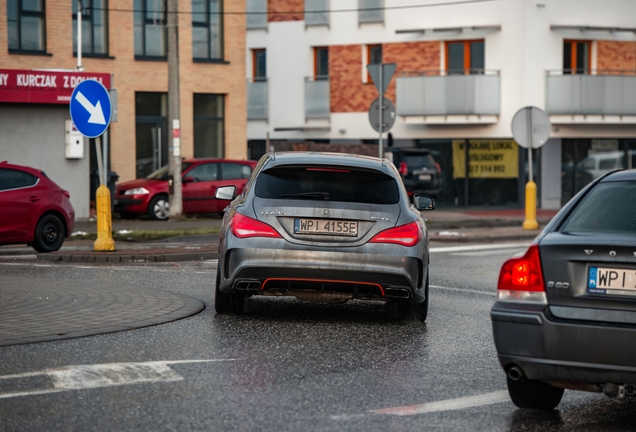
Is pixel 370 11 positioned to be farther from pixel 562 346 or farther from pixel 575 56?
pixel 562 346

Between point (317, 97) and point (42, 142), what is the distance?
19.2 metres

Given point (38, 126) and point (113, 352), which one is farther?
point (38, 126)

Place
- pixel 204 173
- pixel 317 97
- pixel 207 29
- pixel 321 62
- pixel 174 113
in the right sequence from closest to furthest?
1. pixel 174 113
2. pixel 204 173
3. pixel 207 29
4. pixel 317 97
5. pixel 321 62

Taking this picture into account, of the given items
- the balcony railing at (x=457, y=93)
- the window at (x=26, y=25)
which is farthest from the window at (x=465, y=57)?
the window at (x=26, y=25)

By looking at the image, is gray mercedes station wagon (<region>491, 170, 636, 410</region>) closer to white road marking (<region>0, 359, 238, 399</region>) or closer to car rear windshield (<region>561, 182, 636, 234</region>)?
car rear windshield (<region>561, 182, 636, 234</region>)

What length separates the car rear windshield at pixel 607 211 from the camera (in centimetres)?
658

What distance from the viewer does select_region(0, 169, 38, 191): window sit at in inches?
720

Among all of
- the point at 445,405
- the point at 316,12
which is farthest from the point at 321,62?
the point at 445,405

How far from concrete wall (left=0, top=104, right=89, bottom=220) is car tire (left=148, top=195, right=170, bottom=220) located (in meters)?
1.93

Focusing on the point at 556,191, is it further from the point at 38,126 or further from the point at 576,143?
the point at 38,126

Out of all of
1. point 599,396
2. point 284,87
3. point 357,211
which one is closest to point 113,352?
point 357,211

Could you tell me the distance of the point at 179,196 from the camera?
A: 28359 millimetres

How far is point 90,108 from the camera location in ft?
56.8

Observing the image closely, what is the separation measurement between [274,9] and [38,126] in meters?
20.2
